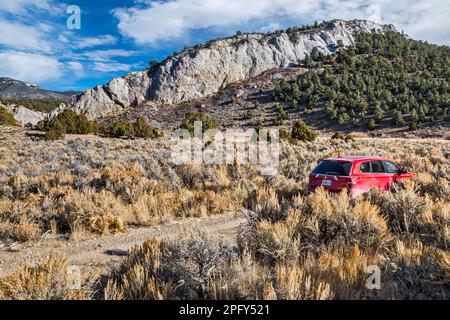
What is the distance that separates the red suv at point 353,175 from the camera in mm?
8398

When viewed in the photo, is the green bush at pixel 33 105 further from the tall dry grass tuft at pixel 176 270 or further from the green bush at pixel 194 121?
the tall dry grass tuft at pixel 176 270

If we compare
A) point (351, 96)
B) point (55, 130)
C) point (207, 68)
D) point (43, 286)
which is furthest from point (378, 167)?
point (207, 68)

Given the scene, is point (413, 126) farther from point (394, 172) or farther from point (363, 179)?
point (363, 179)

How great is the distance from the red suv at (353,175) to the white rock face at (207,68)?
335 ft

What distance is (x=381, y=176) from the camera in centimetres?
917

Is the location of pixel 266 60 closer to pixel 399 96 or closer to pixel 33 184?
pixel 399 96

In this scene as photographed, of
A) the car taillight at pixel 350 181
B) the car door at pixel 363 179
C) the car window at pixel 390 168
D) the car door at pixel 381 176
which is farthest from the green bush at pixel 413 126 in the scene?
the car taillight at pixel 350 181

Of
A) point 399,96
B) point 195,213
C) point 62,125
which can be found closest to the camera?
point 195,213

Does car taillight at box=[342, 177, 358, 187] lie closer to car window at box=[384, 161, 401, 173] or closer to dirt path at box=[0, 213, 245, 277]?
car window at box=[384, 161, 401, 173]

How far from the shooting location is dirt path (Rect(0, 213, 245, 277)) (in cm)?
568

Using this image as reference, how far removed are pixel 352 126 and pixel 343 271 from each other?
6999cm

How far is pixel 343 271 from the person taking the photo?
400 centimetres

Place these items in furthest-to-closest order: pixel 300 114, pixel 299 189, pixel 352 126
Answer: pixel 300 114 → pixel 352 126 → pixel 299 189

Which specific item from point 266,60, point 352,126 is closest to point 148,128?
point 352,126
